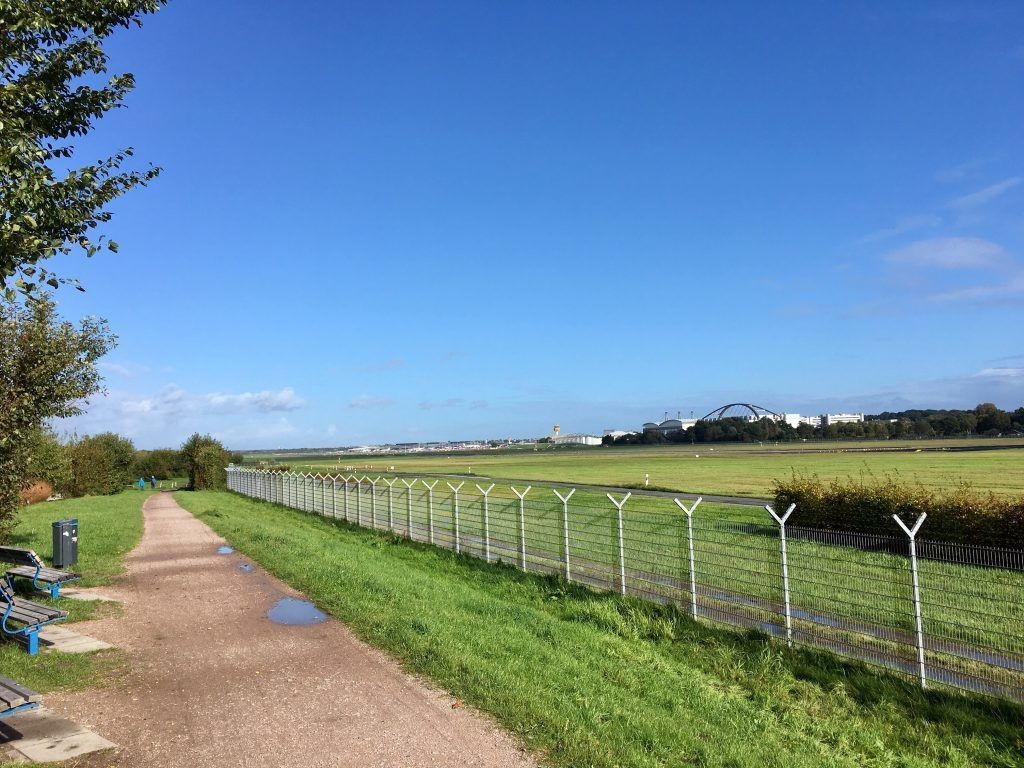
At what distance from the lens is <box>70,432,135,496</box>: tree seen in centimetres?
4112

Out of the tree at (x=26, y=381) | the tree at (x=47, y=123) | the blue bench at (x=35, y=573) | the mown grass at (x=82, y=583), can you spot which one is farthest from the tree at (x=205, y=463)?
the tree at (x=47, y=123)

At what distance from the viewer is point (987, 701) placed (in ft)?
20.0

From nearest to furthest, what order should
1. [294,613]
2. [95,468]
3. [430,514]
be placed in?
[294,613] < [430,514] < [95,468]

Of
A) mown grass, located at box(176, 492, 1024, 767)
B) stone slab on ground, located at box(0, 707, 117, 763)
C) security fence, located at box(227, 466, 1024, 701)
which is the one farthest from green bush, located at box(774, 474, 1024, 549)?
stone slab on ground, located at box(0, 707, 117, 763)

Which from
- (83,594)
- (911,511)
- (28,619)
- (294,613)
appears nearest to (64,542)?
(83,594)

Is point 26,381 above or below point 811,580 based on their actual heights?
above

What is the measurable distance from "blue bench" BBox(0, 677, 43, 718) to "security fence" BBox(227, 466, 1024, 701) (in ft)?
22.4

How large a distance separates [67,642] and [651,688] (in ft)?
21.7

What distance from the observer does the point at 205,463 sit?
159 feet

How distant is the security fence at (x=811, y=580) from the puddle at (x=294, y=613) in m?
4.22

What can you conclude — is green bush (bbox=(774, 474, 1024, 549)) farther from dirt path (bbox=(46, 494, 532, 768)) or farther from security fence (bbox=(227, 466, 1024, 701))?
dirt path (bbox=(46, 494, 532, 768))

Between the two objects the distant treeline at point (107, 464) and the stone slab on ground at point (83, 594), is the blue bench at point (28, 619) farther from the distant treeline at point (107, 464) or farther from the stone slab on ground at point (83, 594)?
the distant treeline at point (107, 464)

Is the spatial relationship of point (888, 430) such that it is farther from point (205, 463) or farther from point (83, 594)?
point (83, 594)

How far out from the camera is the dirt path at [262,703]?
16.3ft
